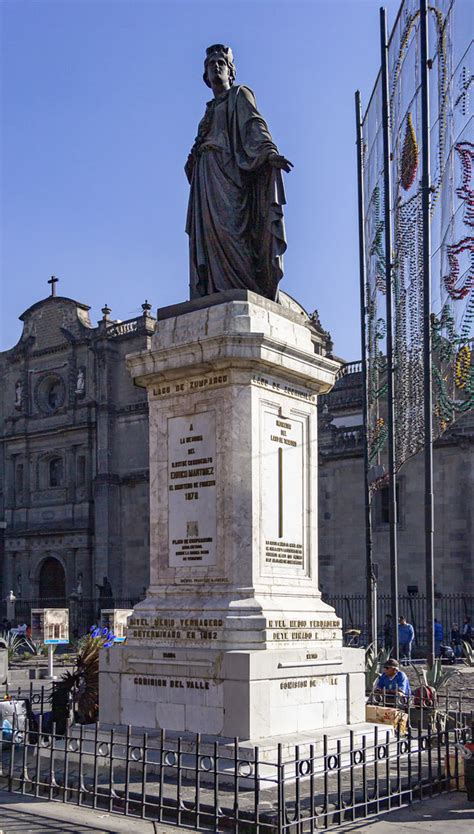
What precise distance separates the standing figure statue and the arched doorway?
39.3 m

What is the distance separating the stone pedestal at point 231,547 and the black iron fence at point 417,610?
2179 centimetres

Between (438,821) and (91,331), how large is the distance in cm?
4303

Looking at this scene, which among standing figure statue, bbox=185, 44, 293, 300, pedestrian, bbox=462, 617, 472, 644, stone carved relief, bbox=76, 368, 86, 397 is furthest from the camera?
stone carved relief, bbox=76, 368, 86, 397

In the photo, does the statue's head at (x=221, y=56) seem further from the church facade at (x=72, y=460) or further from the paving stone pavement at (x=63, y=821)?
the church facade at (x=72, y=460)

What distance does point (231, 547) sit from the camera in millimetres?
9320

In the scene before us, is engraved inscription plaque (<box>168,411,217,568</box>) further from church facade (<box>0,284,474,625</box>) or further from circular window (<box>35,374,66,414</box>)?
circular window (<box>35,374,66,414</box>)

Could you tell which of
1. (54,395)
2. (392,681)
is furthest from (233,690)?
(54,395)

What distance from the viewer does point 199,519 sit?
31.8ft

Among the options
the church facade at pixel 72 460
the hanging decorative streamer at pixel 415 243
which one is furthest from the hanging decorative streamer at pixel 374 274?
the church facade at pixel 72 460

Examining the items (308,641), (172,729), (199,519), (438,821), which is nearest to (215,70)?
(199,519)

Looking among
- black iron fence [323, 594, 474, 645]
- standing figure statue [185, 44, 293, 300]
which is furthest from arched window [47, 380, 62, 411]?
standing figure statue [185, 44, 293, 300]

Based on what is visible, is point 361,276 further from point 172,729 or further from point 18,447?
point 18,447

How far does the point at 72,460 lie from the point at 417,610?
22.0 meters

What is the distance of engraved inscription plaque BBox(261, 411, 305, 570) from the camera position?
9.66m
